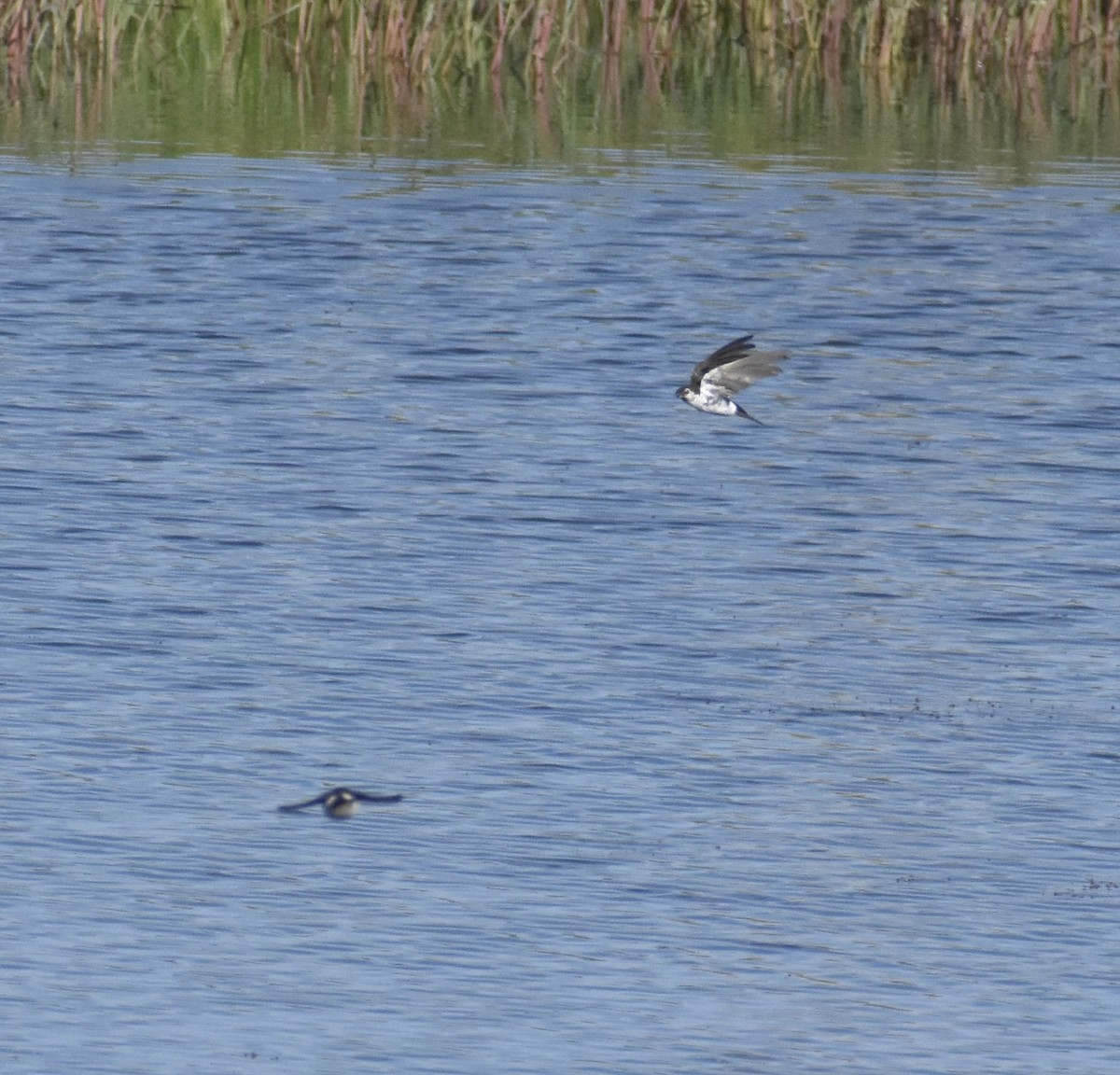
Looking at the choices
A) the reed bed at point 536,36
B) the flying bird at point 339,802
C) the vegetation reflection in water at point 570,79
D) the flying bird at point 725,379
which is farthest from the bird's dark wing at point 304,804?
the reed bed at point 536,36

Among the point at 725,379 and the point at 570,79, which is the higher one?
the point at 570,79

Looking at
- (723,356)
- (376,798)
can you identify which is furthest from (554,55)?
(376,798)

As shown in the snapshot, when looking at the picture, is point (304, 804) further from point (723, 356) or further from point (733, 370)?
point (733, 370)

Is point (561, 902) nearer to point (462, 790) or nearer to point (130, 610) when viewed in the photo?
point (462, 790)

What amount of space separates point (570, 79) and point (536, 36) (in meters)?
0.73

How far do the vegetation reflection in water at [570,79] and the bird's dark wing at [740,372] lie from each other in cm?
970

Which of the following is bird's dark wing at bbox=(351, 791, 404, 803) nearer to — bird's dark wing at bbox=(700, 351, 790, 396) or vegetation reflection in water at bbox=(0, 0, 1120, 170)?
bird's dark wing at bbox=(700, 351, 790, 396)

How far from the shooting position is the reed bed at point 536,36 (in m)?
22.2

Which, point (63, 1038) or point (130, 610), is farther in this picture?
point (130, 610)

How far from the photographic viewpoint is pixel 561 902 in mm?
7012

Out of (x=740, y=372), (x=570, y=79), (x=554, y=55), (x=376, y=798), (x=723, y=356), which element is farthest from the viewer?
(x=554, y=55)

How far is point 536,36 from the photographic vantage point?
22.8 metres

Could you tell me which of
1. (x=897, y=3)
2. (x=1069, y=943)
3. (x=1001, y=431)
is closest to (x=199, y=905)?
(x=1069, y=943)

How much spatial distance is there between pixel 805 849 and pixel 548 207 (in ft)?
39.7
